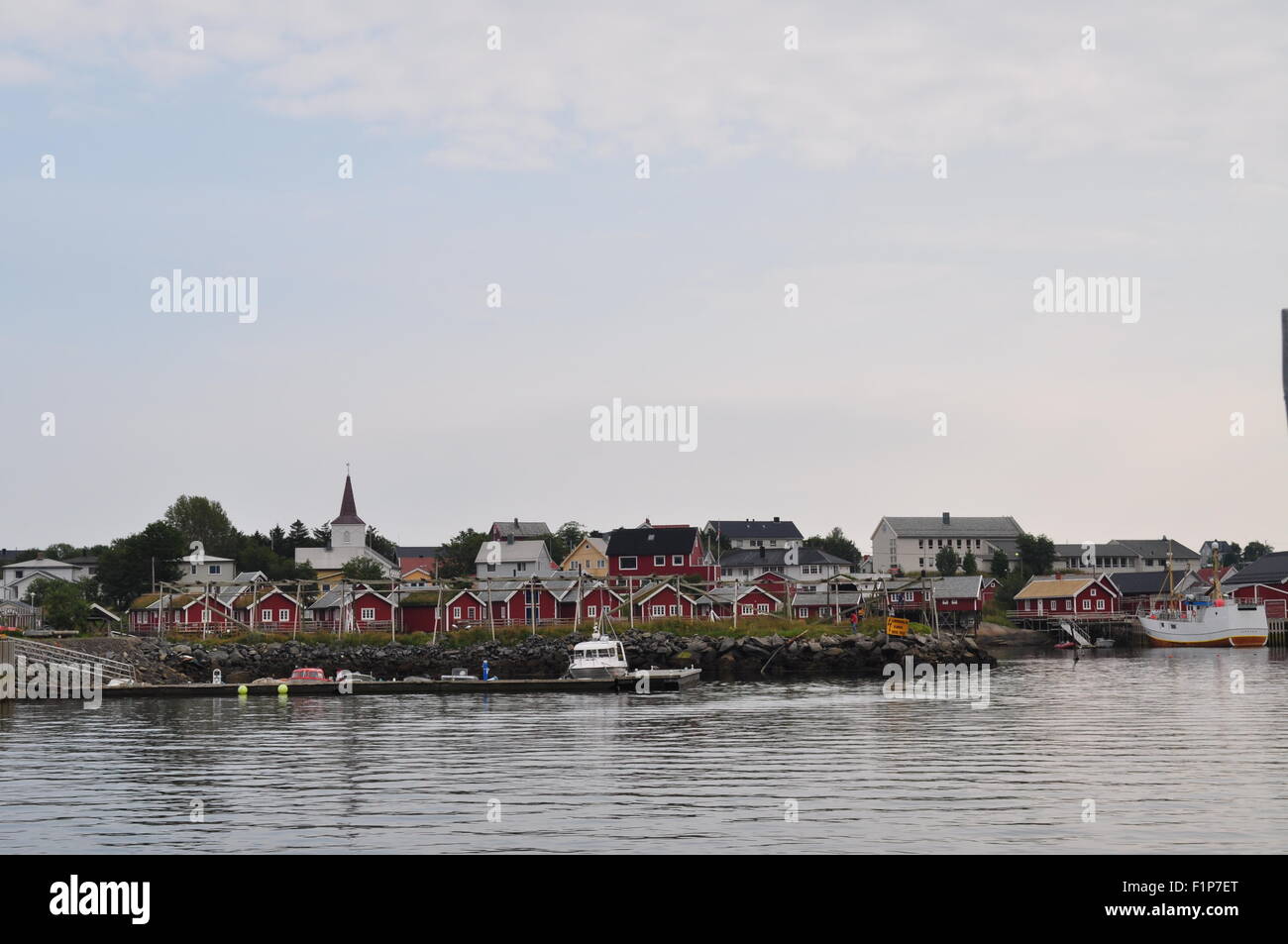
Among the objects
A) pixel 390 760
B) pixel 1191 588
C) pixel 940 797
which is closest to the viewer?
pixel 940 797

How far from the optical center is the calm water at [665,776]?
2639 cm

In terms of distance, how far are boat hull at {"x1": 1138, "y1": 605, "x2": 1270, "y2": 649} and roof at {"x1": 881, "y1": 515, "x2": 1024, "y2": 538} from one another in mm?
68217

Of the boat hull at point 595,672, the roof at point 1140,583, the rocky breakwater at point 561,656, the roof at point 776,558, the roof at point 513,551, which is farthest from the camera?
the roof at point 776,558

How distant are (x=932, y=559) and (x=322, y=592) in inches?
3793

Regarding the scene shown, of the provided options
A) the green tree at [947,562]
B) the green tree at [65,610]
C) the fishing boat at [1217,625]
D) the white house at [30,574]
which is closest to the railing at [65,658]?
the green tree at [65,610]

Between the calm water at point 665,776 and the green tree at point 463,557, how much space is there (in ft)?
323

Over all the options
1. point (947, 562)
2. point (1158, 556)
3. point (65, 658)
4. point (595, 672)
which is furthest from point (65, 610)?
point (1158, 556)

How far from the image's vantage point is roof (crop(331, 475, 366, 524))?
186 metres

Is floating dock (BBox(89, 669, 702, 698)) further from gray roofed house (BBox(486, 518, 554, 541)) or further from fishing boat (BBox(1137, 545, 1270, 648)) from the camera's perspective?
gray roofed house (BBox(486, 518, 554, 541))

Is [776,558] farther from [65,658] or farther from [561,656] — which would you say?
[65,658]

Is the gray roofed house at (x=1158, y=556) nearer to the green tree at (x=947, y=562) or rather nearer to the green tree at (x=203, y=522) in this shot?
the green tree at (x=947, y=562)

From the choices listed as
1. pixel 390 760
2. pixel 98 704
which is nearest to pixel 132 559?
pixel 98 704
